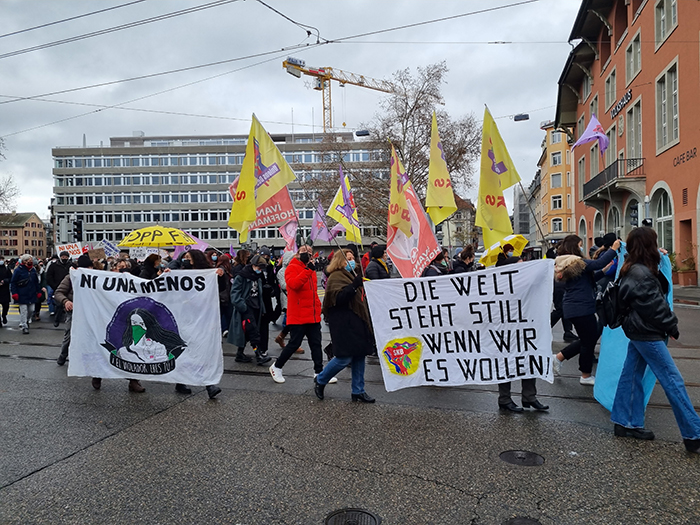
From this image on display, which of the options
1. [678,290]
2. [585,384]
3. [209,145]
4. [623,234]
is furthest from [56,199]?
[585,384]

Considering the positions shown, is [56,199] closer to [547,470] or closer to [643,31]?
[643,31]

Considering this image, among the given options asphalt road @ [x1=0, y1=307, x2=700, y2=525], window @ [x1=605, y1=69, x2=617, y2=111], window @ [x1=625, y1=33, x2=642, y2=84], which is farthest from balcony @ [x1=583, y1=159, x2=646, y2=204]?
asphalt road @ [x1=0, y1=307, x2=700, y2=525]

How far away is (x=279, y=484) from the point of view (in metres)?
3.91

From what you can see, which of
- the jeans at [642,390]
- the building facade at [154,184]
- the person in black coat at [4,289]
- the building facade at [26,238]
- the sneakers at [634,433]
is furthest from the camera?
the building facade at [26,238]

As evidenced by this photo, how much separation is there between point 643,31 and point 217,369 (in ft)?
88.1

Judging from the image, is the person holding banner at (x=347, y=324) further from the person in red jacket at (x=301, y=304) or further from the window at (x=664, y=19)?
the window at (x=664, y=19)

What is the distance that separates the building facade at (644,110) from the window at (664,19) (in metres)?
0.04

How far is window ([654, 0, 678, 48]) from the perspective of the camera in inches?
866

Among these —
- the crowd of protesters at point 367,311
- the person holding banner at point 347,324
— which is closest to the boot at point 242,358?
the crowd of protesters at point 367,311

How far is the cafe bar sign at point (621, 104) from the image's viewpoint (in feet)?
90.0

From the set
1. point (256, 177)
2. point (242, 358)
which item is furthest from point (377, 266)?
point (242, 358)

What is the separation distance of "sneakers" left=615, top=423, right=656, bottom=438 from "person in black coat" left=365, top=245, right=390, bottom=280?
369 centimetres

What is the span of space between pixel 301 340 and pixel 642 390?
3.78 meters

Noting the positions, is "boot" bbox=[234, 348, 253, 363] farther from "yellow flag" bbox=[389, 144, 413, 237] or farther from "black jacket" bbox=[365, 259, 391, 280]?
"yellow flag" bbox=[389, 144, 413, 237]
